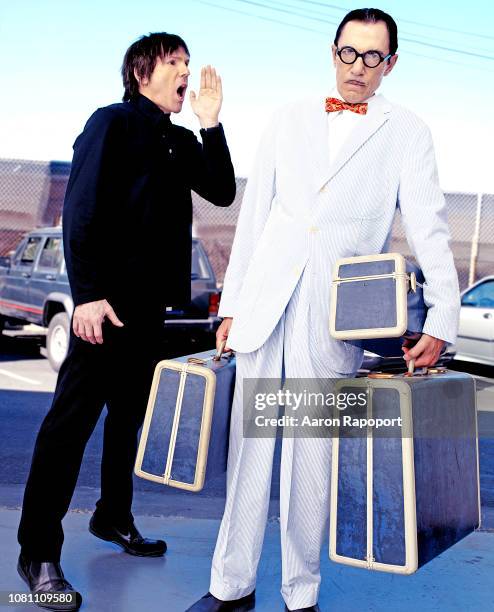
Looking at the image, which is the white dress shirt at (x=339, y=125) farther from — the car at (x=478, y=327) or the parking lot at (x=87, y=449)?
the car at (x=478, y=327)

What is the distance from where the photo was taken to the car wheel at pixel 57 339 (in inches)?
392

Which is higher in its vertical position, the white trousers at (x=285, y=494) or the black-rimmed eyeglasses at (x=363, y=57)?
the black-rimmed eyeglasses at (x=363, y=57)

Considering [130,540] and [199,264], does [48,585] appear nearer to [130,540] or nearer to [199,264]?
[130,540]

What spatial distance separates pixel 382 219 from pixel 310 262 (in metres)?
0.28

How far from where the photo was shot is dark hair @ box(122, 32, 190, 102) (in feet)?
9.97

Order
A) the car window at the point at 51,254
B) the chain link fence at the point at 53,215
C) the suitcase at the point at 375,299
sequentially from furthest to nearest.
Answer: the chain link fence at the point at 53,215
the car window at the point at 51,254
the suitcase at the point at 375,299

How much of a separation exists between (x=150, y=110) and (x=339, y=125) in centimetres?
68

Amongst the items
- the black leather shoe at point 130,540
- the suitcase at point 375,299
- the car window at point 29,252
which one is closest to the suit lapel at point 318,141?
the suitcase at point 375,299

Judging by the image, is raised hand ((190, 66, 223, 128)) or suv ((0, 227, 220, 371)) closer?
raised hand ((190, 66, 223, 128))

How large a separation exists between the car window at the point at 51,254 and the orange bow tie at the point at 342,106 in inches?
306

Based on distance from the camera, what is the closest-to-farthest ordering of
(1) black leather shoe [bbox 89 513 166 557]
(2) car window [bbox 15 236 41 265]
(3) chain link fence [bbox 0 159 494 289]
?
1. (1) black leather shoe [bbox 89 513 166 557]
2. (2) car window [bbox 15 236 41 265]
3. (3) chain link fence [bbox 0 159 494 289]

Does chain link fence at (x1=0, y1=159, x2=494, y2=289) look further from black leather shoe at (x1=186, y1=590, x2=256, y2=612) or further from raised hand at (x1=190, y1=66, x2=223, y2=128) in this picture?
black leather shoe at (x1=186, y1=590, x2=256, y2=612)

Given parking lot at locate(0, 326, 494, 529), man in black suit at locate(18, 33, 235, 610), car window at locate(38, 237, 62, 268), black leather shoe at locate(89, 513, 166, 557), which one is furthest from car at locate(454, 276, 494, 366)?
man in black suit at locate(18, 33, 235, 610)

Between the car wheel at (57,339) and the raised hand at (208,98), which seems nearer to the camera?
the raised hand at (208,98)
